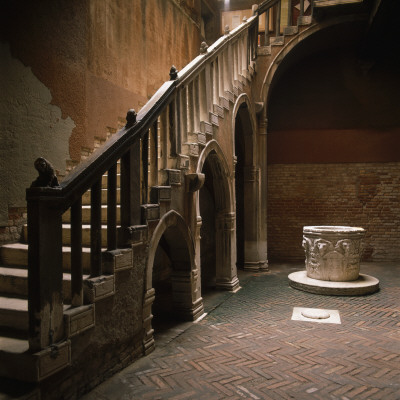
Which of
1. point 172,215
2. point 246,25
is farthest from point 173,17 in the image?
point 172,215

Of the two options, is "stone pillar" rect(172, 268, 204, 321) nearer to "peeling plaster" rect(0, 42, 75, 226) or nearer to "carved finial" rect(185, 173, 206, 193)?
"carved finial" rect(185, 173, 206, 193)

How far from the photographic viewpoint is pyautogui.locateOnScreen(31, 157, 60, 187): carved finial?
10.2 ft

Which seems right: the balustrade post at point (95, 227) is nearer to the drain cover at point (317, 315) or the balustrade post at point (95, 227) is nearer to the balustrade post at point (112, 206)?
the balustrade post at point (112, 206)

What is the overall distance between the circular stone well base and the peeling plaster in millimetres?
5088

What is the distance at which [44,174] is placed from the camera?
315 centimetres

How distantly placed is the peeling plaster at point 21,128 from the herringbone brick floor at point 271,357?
2601 millimetres

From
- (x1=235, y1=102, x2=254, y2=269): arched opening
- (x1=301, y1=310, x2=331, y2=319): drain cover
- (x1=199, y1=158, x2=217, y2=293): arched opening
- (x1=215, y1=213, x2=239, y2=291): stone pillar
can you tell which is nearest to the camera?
(x1=301, y1=310, x2=331, y2=319): drain cover

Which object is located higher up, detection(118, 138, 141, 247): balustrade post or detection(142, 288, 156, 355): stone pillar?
detection(118, 138, 141, 247): balustrade post

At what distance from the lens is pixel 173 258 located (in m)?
6.00

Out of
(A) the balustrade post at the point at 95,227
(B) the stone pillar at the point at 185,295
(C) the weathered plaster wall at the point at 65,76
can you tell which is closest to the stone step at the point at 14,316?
(A) the balustrade post at the point at 95,227

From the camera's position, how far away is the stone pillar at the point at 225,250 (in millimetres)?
7883

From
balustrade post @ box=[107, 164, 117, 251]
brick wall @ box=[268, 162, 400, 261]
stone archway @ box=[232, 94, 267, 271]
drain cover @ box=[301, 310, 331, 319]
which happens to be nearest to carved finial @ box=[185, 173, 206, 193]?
balustrade post @ box=[107, 164, 117, 251]

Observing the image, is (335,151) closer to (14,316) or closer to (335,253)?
(335,253)

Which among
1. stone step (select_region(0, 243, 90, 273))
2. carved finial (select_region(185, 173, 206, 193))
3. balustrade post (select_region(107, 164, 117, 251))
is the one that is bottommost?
stone step (select_region(0, 243, 90, 273))
